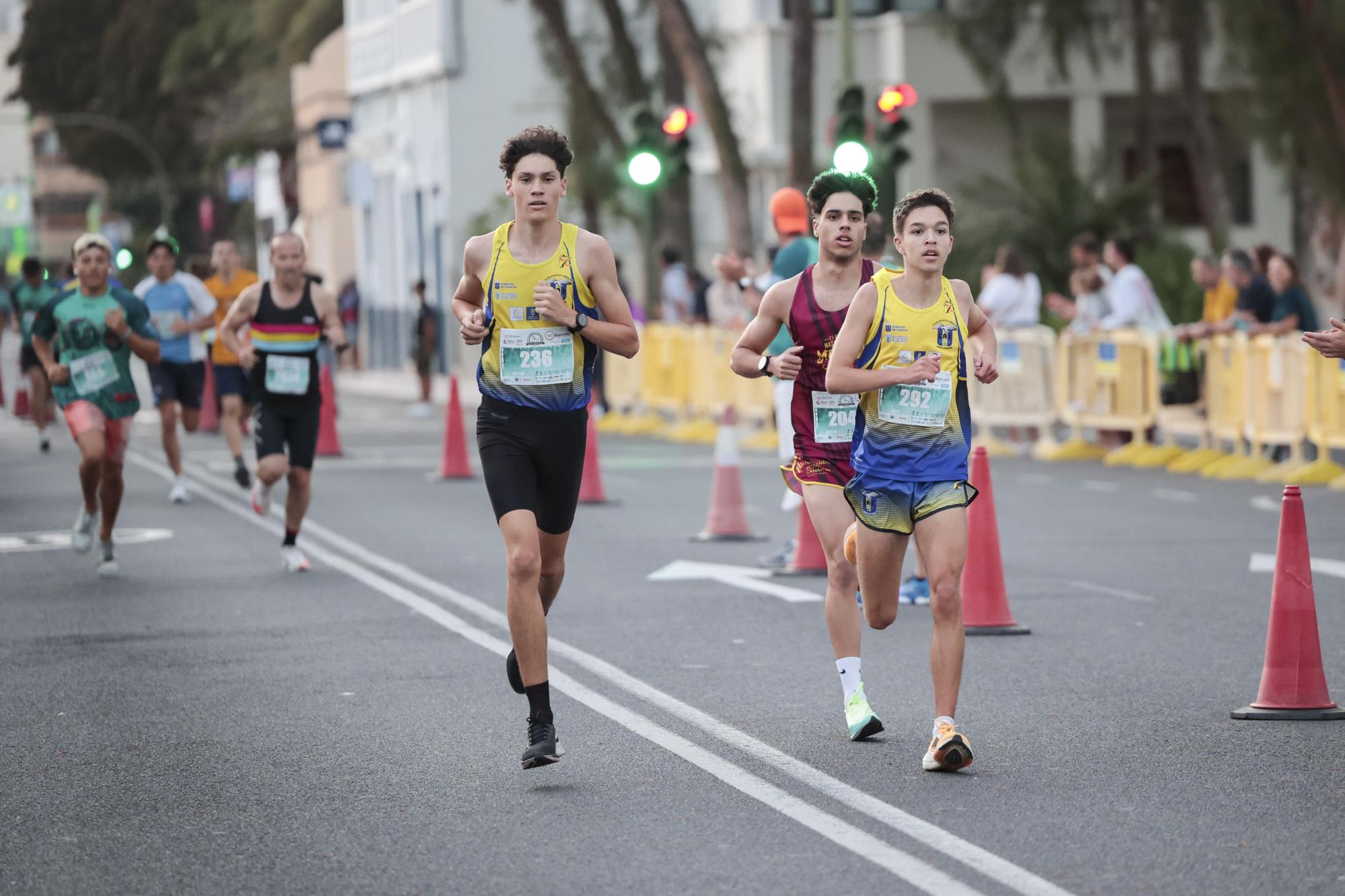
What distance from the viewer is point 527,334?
25.7 ft

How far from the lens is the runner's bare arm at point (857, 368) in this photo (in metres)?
7.68

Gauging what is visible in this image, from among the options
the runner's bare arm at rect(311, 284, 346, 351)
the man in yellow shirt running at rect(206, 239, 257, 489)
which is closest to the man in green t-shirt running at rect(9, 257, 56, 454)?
the man in yellow shirt running at rect(206, 239, 257, 489)

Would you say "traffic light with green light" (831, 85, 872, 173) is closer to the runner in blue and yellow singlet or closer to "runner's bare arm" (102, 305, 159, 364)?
"runner's bare arm" (102, 305, 159, 364)

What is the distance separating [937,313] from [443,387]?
3592cm

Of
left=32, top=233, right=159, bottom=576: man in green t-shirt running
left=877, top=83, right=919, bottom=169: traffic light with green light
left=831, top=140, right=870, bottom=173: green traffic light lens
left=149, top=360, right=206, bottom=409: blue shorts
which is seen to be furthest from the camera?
left=877, top=83, right=919, bottom=169: traffic light with green light

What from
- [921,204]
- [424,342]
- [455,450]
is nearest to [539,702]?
[921,204]

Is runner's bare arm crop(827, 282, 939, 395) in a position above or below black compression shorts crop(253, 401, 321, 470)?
above

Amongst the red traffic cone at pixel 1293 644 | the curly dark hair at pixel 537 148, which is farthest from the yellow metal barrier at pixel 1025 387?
the curly dark hair at pixel 537 148

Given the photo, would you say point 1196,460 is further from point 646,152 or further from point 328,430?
point 646,152

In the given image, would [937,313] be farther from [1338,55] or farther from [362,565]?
[1338,55]

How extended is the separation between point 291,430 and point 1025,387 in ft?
36.0

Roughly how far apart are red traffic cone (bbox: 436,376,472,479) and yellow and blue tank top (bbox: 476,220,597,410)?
13.3m

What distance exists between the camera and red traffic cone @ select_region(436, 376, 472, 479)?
2117cm

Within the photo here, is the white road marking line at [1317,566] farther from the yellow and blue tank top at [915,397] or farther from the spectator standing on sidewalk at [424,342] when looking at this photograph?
the spectator standing on sidewalk at [424,342]
